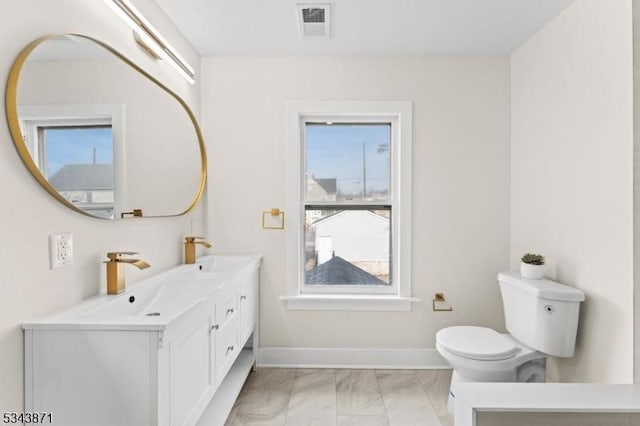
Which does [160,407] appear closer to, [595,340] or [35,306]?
[35,306]

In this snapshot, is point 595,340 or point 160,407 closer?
point 160,407

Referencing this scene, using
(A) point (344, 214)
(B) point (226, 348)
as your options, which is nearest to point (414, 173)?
(A) point (344, 214)

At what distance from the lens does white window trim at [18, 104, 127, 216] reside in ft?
4.27

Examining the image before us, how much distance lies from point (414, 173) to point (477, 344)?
128 centimetres

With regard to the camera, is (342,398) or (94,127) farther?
(342,398)

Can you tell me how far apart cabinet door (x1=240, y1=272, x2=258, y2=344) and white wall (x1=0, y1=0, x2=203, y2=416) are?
893 millimetres

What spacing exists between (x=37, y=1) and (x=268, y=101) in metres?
1.71

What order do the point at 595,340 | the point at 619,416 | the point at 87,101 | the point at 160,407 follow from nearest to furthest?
the point at 619,416
the point at 160,407
the point at 87,101
the point at 595,340

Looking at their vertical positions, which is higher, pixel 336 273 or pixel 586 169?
pixel 586 169

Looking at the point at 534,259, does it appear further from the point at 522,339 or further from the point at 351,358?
the point at 351,358

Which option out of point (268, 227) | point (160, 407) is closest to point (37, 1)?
point (160, 407)

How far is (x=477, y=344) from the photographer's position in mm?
2291

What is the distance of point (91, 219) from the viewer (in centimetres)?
162

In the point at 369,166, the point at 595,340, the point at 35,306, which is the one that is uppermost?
the point at 369,166
